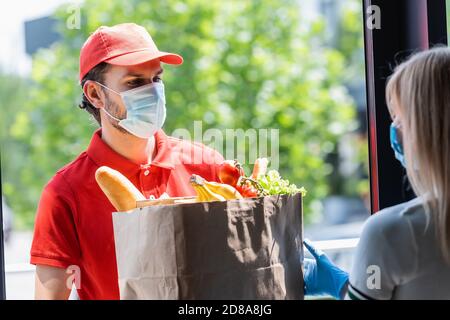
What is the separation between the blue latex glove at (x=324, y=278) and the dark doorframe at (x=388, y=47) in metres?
0.51

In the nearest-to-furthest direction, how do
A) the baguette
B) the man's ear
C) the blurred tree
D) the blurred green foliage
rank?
the baguette
the man's ear
the blurred green foliage
the blurred tree

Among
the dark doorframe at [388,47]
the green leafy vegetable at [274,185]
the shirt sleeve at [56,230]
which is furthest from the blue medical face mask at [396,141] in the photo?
the shirt sleeve at [56,230]

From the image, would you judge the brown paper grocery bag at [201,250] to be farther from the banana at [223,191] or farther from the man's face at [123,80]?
the man's face at [123,80]

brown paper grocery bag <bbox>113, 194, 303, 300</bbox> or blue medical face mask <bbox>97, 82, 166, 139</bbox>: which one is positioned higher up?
blue medical face mask <bbox>97, 82, 166, 139</bbox>

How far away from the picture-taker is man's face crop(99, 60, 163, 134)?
160 centimetres

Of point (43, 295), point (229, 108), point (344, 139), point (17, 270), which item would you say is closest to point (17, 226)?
point (229, 108)

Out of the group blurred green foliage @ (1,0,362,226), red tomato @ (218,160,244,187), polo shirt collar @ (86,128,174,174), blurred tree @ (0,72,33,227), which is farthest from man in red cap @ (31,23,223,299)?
blurred tree @ (0,72,33,227)

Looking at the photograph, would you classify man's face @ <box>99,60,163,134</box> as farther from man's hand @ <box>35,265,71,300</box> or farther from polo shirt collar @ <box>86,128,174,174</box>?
man's hand @ <box>35,265,71,300</box>

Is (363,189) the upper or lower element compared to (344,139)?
lower

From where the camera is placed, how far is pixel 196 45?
672 cm

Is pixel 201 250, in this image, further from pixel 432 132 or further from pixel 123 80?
pixel 123 80

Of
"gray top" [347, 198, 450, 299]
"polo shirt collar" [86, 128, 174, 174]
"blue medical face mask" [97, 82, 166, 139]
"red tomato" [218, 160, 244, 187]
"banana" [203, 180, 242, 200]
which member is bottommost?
"gray top" [347, 198, 450, 299]

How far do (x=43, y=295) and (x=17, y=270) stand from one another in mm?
541
